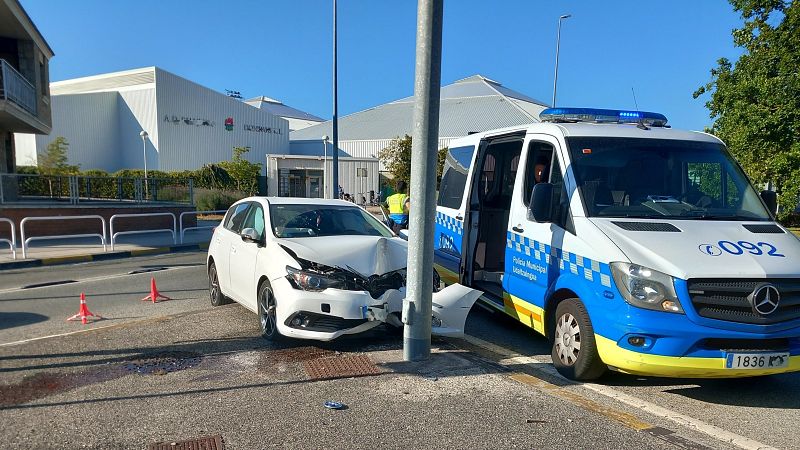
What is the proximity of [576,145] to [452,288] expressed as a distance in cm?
198

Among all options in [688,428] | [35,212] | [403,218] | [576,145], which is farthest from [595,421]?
[35,212]

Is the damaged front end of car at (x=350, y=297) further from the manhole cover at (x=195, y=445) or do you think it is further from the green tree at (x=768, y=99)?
the green tree at (x=768, y=99)

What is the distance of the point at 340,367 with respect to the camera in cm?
509

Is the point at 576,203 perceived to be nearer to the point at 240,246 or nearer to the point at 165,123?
the point at 240,246

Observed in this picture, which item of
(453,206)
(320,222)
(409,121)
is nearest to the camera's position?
(320,222)

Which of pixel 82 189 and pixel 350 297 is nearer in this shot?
pixel 350 297

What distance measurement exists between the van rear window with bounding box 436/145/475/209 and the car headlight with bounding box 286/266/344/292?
2.67m

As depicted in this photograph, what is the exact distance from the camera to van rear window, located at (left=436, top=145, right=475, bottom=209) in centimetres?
760

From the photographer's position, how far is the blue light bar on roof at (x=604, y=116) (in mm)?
6273

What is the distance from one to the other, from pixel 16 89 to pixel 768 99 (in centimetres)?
2316

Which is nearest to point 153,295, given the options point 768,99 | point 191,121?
point 768,99

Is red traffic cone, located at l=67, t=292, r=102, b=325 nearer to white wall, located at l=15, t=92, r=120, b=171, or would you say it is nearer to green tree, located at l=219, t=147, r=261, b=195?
green tree, located at l=219, t=147, r=261, b=195

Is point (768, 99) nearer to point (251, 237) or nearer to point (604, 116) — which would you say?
point (604, 116)

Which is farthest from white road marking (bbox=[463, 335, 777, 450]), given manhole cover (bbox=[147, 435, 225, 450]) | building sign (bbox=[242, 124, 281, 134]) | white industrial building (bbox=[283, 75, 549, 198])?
building sign (bbox=[242, 124, 281, 134])
